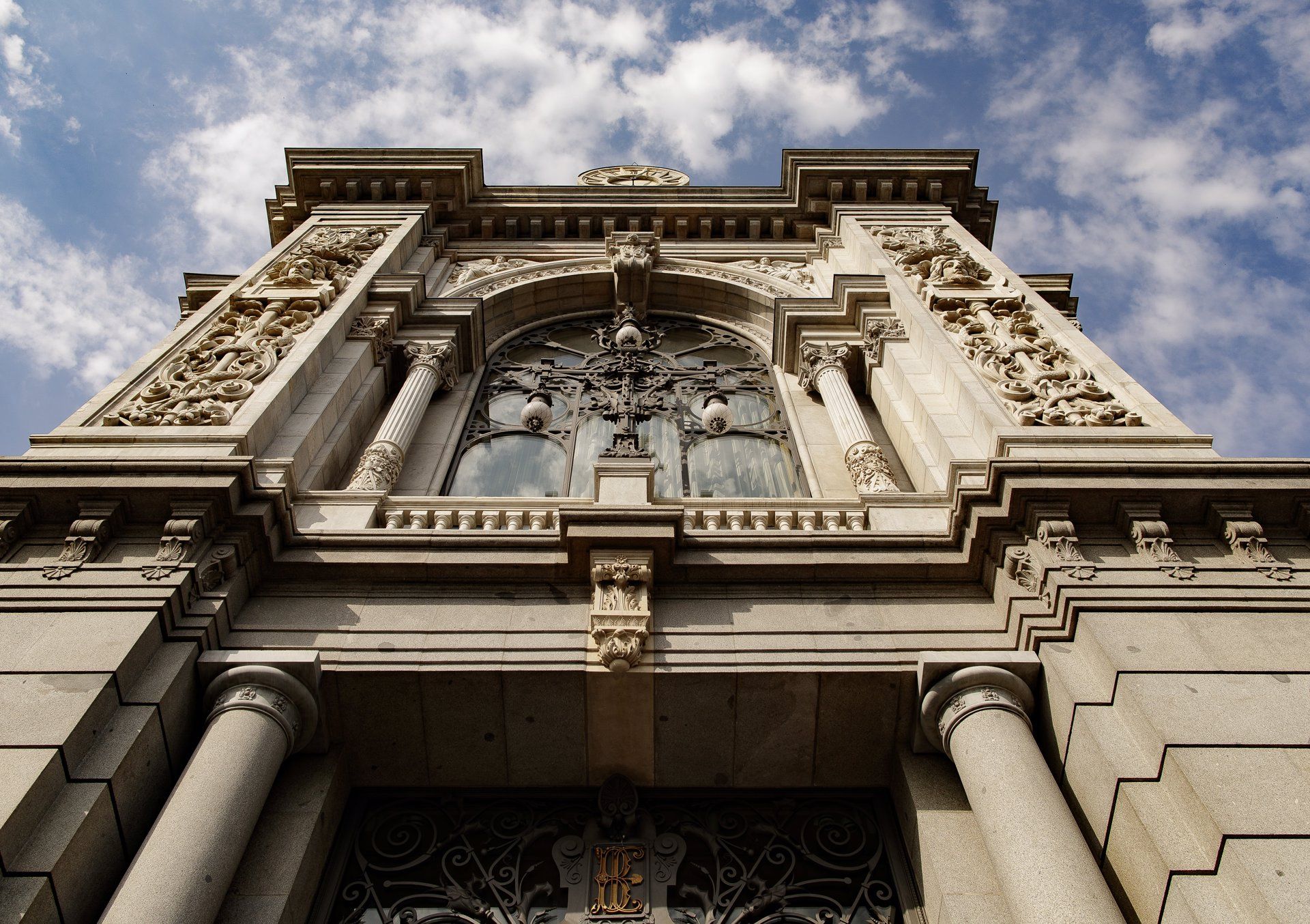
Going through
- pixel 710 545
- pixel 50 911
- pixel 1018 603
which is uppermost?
pixel 710 545

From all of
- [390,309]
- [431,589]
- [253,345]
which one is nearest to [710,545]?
[431,589]

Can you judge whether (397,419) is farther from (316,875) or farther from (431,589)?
(316,875)

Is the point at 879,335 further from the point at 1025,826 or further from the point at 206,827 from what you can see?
the point at 206,827

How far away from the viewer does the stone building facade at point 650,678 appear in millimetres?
6684

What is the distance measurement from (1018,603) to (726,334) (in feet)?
34.3

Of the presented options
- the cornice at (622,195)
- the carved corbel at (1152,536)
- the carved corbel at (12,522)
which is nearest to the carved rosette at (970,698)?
the carved corbel at (1152,536)

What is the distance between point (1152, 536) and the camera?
866 centimetres

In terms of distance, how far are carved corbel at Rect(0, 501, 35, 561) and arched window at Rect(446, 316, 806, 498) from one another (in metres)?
5.17

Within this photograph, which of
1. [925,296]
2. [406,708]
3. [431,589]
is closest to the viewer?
[406,708]

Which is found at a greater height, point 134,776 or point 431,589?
point 431,589

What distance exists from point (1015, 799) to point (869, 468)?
5.48 metres

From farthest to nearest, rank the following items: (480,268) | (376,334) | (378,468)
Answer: (480,268) < (376,334) < (378,468)

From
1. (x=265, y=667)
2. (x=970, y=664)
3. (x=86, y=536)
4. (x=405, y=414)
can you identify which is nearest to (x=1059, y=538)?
(x=970, y=664)

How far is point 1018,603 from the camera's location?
8422 mm
